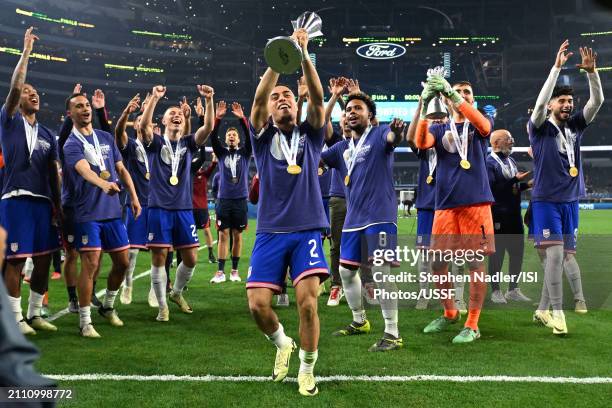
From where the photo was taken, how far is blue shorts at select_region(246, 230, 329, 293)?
168 inches

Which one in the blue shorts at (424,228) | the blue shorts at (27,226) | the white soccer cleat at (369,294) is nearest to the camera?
the blue shorts at (27,226)

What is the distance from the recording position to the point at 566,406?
3707mm

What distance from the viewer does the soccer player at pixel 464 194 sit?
5.69 m

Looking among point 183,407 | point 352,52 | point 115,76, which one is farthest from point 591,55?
point 115,76

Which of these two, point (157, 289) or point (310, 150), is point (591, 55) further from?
point (157, 289)

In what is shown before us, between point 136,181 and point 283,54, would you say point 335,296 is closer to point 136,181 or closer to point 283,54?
point 136,181

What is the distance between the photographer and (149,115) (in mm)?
6758

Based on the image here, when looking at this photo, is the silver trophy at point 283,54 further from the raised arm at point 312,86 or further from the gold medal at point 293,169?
the gold medal at point 293,169

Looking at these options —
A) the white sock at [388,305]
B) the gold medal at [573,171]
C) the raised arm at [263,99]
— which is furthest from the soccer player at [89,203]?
the gold medal at [573,171]

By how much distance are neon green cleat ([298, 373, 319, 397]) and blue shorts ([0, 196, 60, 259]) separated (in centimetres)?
333

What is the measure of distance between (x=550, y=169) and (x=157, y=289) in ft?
15.3

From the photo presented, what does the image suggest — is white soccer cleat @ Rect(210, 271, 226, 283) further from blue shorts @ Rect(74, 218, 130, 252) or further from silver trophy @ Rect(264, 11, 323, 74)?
silver trophy @ Rect(264, 11, 323, 74)

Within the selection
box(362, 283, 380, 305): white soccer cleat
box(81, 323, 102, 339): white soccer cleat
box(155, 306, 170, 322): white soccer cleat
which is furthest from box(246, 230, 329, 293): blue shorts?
box(362, 283, 380, 305): white soccer cleat

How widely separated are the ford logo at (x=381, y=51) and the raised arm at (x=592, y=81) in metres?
42.6
